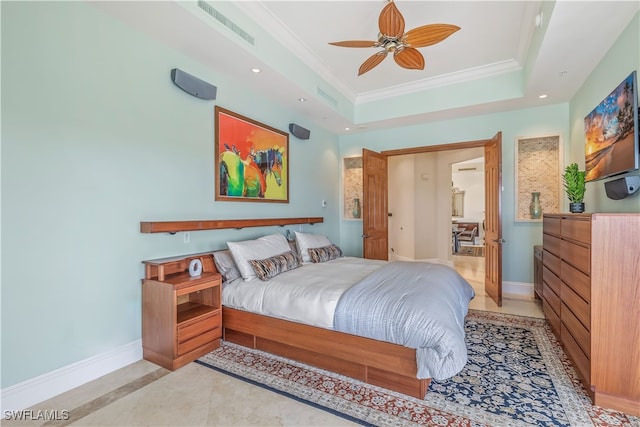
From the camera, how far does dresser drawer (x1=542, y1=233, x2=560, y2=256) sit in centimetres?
274

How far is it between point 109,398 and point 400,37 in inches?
142

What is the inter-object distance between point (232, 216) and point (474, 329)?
3.03 meters

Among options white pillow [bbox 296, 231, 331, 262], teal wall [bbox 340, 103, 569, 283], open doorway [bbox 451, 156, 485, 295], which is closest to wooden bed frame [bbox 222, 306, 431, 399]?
white pillow [bbox 296, 231, 331, 262]

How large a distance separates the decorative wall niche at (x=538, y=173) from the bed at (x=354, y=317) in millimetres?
2265

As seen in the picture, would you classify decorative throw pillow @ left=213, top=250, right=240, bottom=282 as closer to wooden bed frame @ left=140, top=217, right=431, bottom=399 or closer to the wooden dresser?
wooden bed frame @ left=140, top=217, right=431, bottom=399

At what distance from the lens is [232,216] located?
3.56 metres

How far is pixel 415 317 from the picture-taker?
6.46 feet

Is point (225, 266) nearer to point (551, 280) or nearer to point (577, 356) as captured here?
point (577, 356)

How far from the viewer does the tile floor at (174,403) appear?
1787mm

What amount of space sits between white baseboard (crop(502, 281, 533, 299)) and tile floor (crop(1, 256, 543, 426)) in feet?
12.7

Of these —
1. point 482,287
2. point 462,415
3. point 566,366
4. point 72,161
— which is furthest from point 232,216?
point 482,287

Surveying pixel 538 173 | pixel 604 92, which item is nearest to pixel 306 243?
pixel 604 92

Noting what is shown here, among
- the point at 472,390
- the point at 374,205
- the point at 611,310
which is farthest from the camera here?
the point at 374,205

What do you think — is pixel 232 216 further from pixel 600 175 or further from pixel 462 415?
pixel 600 175
